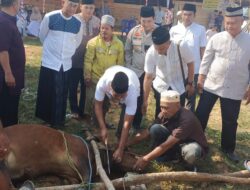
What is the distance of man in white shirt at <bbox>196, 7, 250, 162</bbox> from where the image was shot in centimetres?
535

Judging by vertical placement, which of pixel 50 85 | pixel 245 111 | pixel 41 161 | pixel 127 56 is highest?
pixel 127 56

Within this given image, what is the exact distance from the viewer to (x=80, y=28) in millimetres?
6062

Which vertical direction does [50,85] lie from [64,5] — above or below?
below

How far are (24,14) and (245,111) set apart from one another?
11.7 metres

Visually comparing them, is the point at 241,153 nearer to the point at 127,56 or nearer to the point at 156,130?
the point at 156,130

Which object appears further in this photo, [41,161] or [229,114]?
[229,114]

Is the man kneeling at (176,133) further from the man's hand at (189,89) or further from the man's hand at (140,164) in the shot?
the man's hand at (189,89)

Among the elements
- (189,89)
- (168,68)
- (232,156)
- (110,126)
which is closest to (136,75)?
(168,68)

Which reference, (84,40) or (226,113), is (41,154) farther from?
(226,113)

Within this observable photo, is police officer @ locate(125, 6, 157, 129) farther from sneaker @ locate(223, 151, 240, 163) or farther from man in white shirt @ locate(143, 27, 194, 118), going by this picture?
sneaker @ locate(223, 151, 240, 163)

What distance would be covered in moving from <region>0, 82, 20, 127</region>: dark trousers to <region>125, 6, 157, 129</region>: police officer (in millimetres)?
1876

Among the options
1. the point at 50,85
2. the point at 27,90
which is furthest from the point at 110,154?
the point at 27,90

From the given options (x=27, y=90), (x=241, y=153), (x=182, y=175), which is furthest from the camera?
(x=27, y=90)

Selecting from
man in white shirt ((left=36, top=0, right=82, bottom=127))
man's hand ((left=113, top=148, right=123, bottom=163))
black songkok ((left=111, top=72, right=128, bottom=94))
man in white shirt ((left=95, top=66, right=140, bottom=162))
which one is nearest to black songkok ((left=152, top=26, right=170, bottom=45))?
man in white shirt ((left=95, top=66, right=140, bottom=162))
